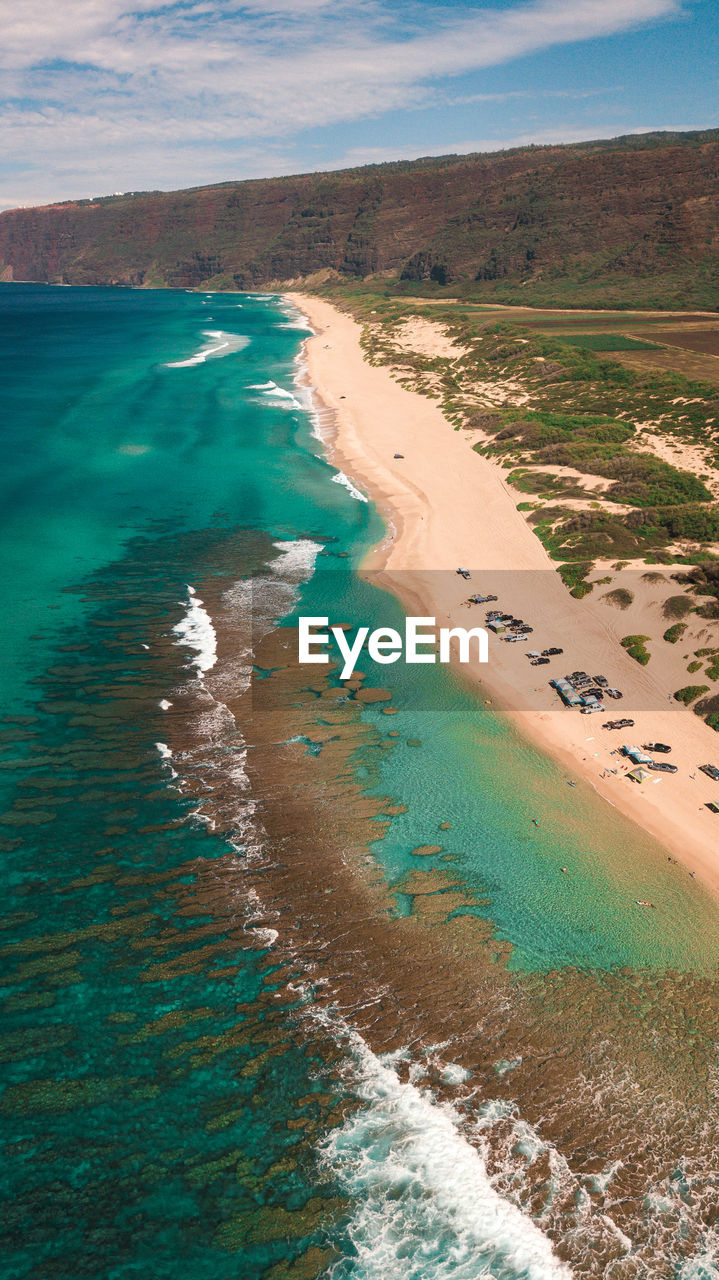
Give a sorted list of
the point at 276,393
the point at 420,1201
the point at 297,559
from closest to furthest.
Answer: the point at 420,1201 → the point at 297,559 → the point at 276,393

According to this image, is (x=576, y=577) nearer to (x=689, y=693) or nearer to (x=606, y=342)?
(x=689, y=693)

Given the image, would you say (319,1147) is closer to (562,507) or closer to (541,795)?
(541,795)

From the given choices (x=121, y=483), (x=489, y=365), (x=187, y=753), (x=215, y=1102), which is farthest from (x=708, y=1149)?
(x=489, y=365)

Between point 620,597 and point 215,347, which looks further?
point 215,347

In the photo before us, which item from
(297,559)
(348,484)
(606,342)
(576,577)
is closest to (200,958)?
(297,559)

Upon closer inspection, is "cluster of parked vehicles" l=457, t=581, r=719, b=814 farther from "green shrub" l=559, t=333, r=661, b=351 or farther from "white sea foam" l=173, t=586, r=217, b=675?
"green shrub" l=559, t=333, r=661, b=351

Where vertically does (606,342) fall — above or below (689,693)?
above
